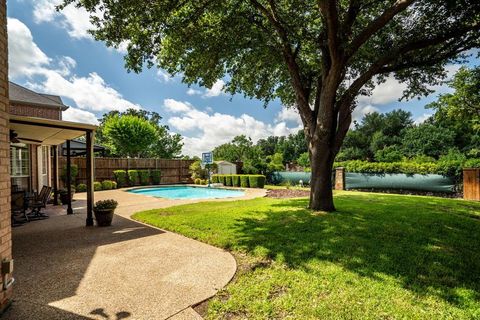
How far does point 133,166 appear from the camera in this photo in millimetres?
18562

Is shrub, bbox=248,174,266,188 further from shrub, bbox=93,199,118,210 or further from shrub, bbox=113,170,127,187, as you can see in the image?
shrub, bbox=93,199,118,210

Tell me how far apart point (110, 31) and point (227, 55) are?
128 inches

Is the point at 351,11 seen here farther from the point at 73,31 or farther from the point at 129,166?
the point at 129,166

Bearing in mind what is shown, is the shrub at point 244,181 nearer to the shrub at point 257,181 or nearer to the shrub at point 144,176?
the shrub at point 257,181

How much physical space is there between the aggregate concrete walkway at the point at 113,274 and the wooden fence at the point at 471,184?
37.5 ft

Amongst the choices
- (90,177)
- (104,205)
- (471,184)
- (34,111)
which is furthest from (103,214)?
(471,184)

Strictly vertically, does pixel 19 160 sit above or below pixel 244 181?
above

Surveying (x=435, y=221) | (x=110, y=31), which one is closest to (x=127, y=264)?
(x=110, y=31)

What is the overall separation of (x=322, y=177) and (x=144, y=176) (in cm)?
1491

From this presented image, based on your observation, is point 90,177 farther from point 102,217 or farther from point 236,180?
point 236,180

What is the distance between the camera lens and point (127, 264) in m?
3.72

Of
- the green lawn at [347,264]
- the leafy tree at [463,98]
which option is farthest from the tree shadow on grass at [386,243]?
the leafy tree at [463,98]

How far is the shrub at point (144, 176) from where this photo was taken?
60.0ft

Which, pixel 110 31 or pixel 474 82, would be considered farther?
pixel 474 82
